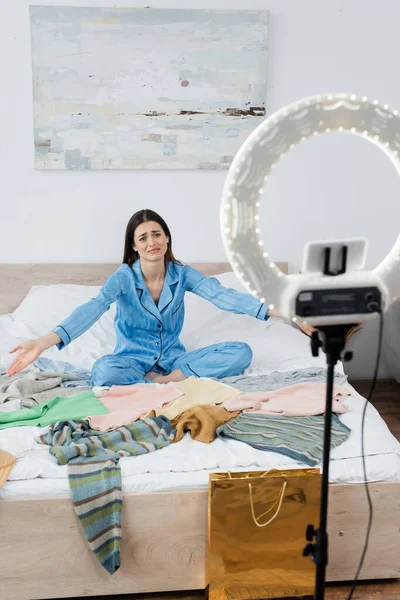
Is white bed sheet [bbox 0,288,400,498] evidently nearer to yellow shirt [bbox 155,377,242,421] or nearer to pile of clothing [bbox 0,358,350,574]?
pile of clothing [bbox 0,358,350,574]

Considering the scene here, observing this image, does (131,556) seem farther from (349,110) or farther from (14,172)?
(14,172)

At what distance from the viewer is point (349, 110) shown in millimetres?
955

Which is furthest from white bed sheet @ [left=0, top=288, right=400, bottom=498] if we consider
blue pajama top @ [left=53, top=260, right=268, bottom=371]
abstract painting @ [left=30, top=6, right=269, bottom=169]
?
abstract painting @ [left=30, top=6, right=269, bottom=169]

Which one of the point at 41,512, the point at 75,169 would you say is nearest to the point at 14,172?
the point at 75,169

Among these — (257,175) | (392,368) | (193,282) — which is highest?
(257,175)

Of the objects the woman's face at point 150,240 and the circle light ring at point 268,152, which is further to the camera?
the woman's face at point 150,240

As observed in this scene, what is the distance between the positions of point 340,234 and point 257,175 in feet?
8.07

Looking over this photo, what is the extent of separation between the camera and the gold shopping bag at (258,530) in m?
1.67

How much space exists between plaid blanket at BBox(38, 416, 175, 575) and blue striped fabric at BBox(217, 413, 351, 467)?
18 cm

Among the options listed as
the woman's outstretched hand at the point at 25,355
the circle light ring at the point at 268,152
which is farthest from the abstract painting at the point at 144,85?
the circle light ring at the point at 268,152

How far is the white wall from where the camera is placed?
3.10 meters

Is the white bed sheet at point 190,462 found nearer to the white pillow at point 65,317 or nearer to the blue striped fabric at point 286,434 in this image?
the blue striped fabric at point 286,434

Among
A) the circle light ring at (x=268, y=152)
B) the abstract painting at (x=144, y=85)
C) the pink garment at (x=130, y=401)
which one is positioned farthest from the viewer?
the abstract painting at (x=144, y=85)

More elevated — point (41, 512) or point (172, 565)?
point (41, 512)
